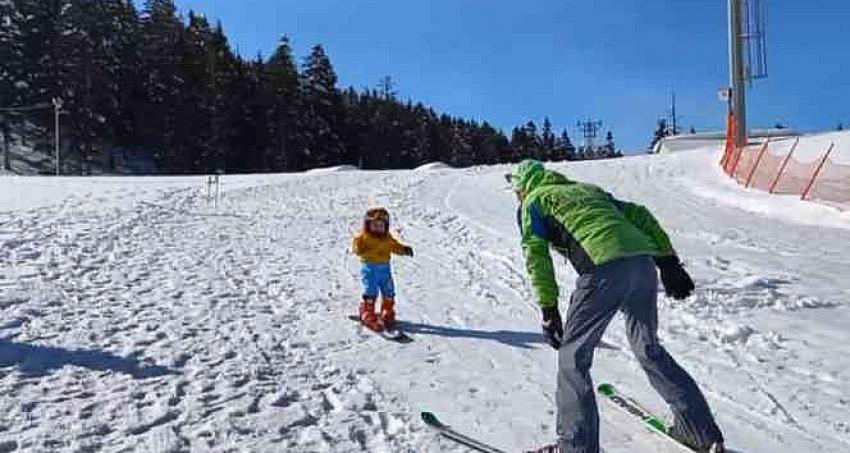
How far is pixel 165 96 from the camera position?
56750mm

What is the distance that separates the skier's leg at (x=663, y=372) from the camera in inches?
163

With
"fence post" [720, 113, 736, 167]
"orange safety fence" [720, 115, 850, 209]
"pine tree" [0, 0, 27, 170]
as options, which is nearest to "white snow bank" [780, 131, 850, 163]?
"orange safety fence" [720, 115, 850, 209]

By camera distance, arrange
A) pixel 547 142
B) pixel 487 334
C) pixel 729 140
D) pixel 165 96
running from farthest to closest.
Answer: pixel 547 142 < pixel 165 96 < pixel 729 140 < pixel 487 334

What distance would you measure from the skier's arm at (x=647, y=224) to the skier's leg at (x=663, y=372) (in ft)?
0.72

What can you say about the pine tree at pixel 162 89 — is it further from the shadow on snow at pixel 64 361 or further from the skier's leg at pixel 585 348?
the skier's leg at pixel 585 348

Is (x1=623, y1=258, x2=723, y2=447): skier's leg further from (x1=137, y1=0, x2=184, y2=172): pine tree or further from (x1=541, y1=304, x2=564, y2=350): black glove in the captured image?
(x1=137, y1=0, x2=184, y2=172): pine tree

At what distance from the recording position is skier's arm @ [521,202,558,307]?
4094mm

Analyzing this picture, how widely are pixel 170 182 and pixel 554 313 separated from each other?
28198mm

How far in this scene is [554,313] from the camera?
164 inches

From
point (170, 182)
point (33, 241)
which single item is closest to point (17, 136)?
point (170, 182)

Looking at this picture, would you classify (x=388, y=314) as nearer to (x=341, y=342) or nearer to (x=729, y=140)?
(x=341, y=342)

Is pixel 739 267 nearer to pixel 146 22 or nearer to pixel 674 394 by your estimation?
pixel 674 394

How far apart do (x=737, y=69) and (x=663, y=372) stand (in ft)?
88.9

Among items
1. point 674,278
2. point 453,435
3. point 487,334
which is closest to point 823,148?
point 487,334
